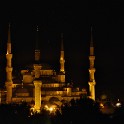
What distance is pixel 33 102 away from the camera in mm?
38188

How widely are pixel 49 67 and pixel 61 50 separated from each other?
208 cm

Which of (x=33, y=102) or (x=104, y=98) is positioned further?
(x=104, y=98)

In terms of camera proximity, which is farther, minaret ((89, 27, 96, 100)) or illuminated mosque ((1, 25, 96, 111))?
minaret ((89, 27, 96, 100))

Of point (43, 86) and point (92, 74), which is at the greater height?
point (92, 74)

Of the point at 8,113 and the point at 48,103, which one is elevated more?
the point at 48,103

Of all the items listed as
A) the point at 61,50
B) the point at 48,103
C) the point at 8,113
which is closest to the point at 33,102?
the point at 48,103

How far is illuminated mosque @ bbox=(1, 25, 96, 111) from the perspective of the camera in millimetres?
37562

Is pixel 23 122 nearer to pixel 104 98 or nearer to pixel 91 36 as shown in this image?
pixel 91 36

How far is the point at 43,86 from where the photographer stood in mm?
40906

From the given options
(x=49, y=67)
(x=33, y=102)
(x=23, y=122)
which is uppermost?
(x=49, y=67)

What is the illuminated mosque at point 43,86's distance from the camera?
3756 cm

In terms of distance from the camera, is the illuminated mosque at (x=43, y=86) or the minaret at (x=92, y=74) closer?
the illuminated mosque at (x=43, y=86)

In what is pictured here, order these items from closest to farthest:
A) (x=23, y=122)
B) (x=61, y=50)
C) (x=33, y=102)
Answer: (x=23, y=122) → (x=33, y=102) → (x=61, y=50)

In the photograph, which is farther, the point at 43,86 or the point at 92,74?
the point at 43,86
